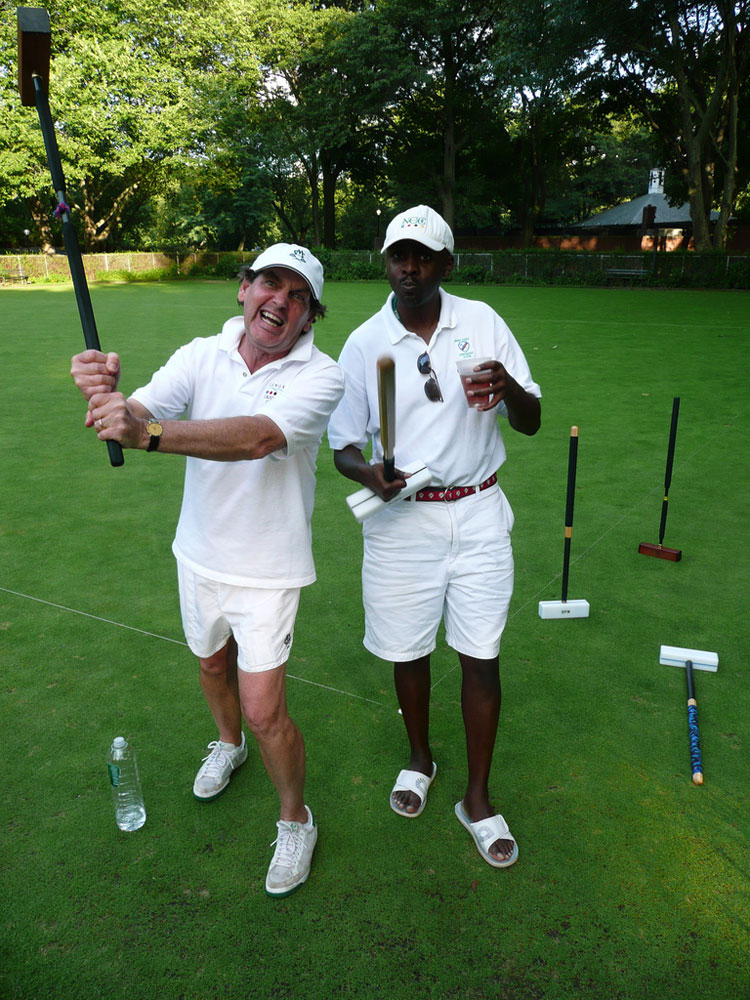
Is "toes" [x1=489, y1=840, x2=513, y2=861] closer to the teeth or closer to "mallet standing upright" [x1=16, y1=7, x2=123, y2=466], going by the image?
"mallet standing upright" [x1=16, y1=7, x2=123, y2=466]

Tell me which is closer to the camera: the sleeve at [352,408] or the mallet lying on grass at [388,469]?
the mallet lying on grass at [388,469]

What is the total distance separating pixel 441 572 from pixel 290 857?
1218mm

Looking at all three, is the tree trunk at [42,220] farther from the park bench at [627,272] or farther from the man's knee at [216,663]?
the man's knee at [216,663]

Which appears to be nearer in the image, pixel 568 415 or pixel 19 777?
A: pixel 19 777

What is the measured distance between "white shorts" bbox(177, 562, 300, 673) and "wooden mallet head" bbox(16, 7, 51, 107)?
1746mm

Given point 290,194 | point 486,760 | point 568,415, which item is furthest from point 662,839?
point 290,194

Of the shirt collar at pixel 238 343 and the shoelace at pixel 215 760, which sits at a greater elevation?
the shirt collar at pixel 238 343

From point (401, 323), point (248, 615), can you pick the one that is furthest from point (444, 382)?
point (248, 615)

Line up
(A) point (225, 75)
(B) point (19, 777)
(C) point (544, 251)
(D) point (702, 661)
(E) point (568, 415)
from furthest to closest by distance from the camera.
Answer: (A) point (225, 75) < (C) point (544, 251) < (E) point (568, 415) < (D) point (702, 661) < (B) point (19, 777)

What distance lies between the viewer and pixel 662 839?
3.14m

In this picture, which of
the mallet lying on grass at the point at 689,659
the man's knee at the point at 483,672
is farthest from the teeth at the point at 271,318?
the mallet lying on grass at the point at 689,659

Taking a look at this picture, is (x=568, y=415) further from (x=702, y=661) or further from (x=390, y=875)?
(x=390, y=875)

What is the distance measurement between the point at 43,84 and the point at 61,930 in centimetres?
288

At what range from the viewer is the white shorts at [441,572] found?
10.0 feet
